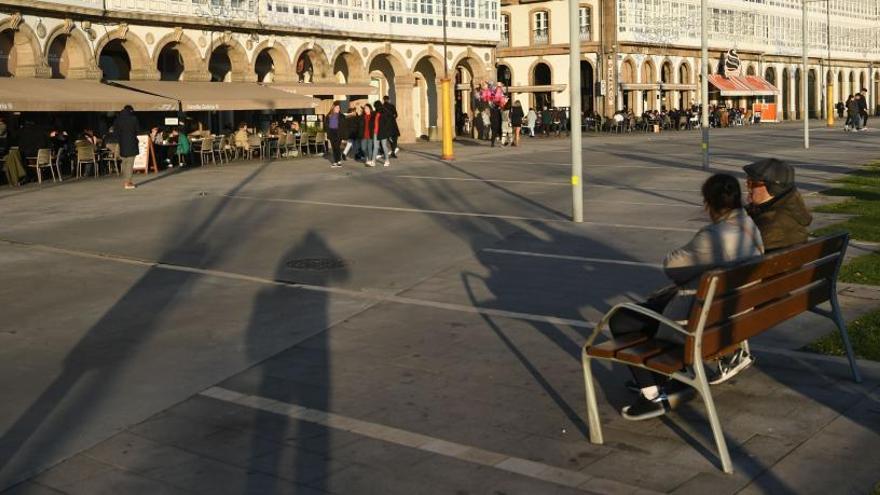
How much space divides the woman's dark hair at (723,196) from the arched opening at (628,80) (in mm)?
58034

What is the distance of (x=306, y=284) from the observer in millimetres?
11195

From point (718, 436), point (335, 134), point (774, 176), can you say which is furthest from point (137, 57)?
point (718, 436)

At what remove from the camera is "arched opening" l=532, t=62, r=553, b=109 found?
2586 inches

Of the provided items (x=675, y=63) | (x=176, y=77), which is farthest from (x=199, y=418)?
(x=675, y=63)

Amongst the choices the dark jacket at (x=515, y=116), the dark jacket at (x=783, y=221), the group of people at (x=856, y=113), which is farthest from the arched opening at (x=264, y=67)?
the dark jacket at (x=783, y=221)

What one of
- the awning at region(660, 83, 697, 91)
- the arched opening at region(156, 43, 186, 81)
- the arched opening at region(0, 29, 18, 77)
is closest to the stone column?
the arched opening at region(156, 43, 186, 81)

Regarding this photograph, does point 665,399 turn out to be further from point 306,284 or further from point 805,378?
point 306,284

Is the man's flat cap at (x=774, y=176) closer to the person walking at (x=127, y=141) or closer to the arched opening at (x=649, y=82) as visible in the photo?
the person walking at (x=127, y=141)

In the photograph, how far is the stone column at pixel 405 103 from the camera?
4748 centimetres

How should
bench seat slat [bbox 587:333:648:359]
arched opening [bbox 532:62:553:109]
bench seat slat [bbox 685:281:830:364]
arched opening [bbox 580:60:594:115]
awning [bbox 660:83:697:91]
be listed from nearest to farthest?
bench seat slat [bbox 685:281:830:364] < bench seat slat [bbox 587:333:648:359] < arched opening [bbox 580:60:594:115] < awning [bbox 660:83:697:91] < arched opening [bbox 532:62:553:109]

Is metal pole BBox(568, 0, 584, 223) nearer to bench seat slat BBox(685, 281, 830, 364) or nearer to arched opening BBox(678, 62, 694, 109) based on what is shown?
bench seat slat BBox(685, 281, 830, 364)

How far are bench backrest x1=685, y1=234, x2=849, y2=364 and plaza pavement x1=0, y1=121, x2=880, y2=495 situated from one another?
536 millimetres

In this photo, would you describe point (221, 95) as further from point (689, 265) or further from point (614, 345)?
point (614, 345)

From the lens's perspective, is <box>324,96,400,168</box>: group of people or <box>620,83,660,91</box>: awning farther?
<box>620,83,660,91</box>: awning
